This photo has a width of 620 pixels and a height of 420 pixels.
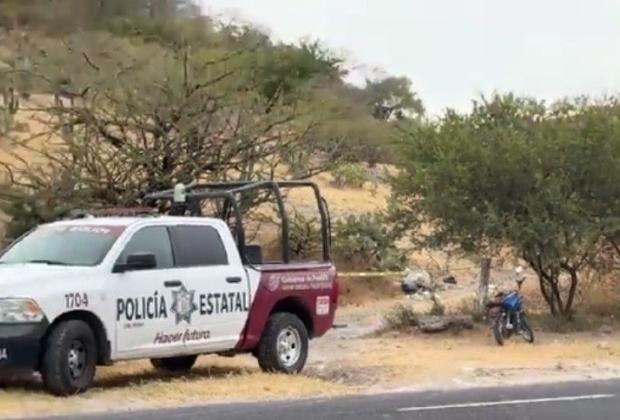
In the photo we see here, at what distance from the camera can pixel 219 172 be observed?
89.7 feet

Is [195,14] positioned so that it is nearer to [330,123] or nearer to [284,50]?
[330,123]

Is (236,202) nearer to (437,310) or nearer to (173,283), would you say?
(173,283)

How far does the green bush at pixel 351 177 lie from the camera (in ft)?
159

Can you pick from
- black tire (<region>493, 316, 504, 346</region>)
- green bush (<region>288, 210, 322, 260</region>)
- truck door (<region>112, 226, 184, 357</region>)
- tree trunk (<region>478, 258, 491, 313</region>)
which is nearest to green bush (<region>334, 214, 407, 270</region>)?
green bush (<region>288, 210, 322, 260</region>)

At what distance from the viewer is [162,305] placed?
14.8m

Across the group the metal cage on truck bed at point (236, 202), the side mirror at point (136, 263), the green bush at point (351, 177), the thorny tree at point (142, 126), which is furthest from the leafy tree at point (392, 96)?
the side mirror at point (136, 263)

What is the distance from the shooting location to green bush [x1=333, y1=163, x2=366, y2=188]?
159 feet

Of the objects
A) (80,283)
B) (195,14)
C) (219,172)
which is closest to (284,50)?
(219,172)

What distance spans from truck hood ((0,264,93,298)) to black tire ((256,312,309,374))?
9.87 feet

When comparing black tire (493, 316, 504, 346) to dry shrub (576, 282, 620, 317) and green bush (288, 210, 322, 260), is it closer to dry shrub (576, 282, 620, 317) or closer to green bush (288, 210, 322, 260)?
dry shrub (576, 282, 620, 317)

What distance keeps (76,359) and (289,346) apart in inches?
141

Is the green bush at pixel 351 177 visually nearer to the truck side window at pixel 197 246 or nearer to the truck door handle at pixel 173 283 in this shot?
the truck side window at pixel 197 246

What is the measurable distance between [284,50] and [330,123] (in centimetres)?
792

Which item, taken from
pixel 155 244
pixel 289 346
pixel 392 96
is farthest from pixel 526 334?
pixel 392 96
